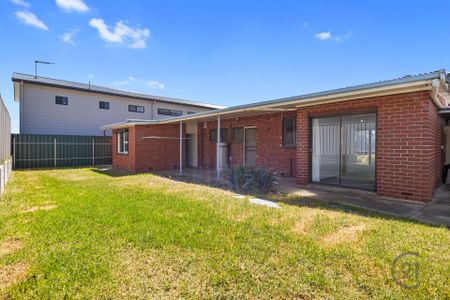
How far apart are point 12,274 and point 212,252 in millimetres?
2106

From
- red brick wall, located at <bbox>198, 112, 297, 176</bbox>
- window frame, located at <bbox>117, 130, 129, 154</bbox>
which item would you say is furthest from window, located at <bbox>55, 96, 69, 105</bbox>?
red brick wall, located at <bbox>198, 112, 297, 176</bbox>

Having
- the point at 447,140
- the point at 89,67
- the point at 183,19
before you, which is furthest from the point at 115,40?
the point at 447,140

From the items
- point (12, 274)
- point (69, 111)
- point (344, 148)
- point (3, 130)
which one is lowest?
point (12, 274)

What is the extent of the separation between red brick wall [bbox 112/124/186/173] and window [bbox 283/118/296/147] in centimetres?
575

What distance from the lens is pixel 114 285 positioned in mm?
2387

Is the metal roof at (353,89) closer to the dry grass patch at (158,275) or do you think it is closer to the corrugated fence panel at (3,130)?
the dry grass patch at (158,275)

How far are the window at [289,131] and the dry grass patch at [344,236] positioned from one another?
5868 mm

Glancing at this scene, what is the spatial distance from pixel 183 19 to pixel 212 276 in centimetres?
1012

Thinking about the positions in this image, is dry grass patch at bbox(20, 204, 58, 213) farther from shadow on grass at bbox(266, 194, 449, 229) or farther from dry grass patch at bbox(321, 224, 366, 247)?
dry grass patch at bbox(321, 224, 366, 247)

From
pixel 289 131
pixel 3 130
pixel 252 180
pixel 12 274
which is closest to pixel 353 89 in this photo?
pixel 252 180

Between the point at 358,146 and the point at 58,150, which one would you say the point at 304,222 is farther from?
the point at 58,150

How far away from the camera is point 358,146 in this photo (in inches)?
345

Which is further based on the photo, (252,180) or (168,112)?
(168,112)

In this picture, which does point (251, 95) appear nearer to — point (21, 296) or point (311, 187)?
point (311, 187)
